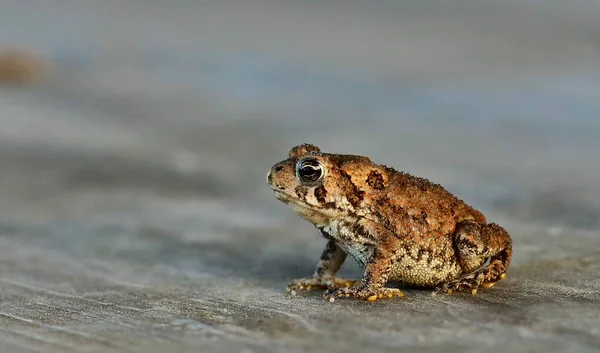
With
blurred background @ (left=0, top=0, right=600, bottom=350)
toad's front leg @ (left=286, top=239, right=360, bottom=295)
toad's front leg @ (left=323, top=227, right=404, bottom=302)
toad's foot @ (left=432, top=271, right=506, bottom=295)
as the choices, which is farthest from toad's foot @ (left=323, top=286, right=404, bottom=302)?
blurred background @ (left=0, top=0, right=600, bottom=350)

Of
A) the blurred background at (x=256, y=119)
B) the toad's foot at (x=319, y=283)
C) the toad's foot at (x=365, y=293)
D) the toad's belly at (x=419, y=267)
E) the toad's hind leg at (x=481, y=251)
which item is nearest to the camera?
the toad's foot at (x=365, y=293)

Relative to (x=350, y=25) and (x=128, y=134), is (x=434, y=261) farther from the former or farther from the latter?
(x=350, y=25)

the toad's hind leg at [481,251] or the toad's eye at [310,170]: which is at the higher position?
the toad's eye at [310,170]

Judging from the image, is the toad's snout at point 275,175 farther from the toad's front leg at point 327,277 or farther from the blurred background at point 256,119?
the blurred background at point 256,119

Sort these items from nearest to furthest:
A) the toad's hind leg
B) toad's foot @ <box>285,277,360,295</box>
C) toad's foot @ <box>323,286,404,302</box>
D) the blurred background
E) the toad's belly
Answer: toad's foot @ <box>323,286,404,302</box> → the toad's hind leg → the toad's belly → toad's foot @ <box>285,277,360,295</box> → the blurred background

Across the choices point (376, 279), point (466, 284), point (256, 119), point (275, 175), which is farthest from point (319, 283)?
point (256, 119)

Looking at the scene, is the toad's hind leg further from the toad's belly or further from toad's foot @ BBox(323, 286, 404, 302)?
toad's foot @ BBox(323, 286, 404, 302)

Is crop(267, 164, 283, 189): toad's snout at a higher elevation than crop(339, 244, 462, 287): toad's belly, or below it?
higher

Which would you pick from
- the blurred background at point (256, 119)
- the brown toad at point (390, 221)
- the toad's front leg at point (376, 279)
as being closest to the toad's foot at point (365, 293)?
the toad's front leg at point (376, 279)

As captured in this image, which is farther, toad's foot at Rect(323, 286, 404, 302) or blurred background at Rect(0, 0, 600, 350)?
blurred background at Rect(0, 0, 600, 350)

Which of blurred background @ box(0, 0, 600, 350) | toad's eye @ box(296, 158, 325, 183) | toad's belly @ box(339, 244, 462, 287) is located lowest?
toad's belly @ box(339, 244, 462, 287)
